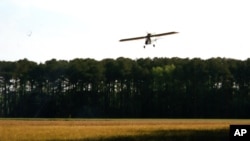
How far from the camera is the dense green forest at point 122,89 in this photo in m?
173

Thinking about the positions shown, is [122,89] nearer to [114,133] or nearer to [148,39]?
[114,133]

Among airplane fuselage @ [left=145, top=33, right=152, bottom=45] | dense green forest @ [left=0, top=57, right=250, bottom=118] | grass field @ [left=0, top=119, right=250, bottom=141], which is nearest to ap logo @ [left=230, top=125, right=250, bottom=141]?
grass field @ [left=0, top=119, right=250, bottom=141]

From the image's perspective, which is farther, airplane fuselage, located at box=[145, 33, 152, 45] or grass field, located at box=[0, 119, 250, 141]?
airplane fuselage, located at box=[145, 33, 152, 45]

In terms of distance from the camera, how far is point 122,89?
7761 inches

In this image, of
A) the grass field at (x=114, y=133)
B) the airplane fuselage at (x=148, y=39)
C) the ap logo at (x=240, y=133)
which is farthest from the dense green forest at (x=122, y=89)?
the ap logo at (x=240, y=133)

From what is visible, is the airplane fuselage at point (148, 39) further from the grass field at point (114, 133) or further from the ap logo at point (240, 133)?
the ap logo at point (240, 133)

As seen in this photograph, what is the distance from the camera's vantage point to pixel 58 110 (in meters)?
174

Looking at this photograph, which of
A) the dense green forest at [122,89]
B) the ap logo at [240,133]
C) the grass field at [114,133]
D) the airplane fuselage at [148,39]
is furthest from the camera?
the dense green forest at [122,89]

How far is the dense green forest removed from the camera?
173 m

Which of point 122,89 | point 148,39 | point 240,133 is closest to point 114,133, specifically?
point 148,39

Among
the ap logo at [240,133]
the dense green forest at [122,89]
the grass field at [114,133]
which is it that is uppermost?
the dense green forest at [122,89]

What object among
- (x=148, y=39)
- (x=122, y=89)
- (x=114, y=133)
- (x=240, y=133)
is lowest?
(x=114, y=133)

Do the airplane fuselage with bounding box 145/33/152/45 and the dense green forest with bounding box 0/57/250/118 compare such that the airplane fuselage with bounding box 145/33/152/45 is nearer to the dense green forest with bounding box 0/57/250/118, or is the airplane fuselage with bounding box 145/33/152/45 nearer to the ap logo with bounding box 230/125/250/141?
the ap logo with bounding box 230/125/250/141

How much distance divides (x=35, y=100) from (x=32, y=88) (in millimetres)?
11020
